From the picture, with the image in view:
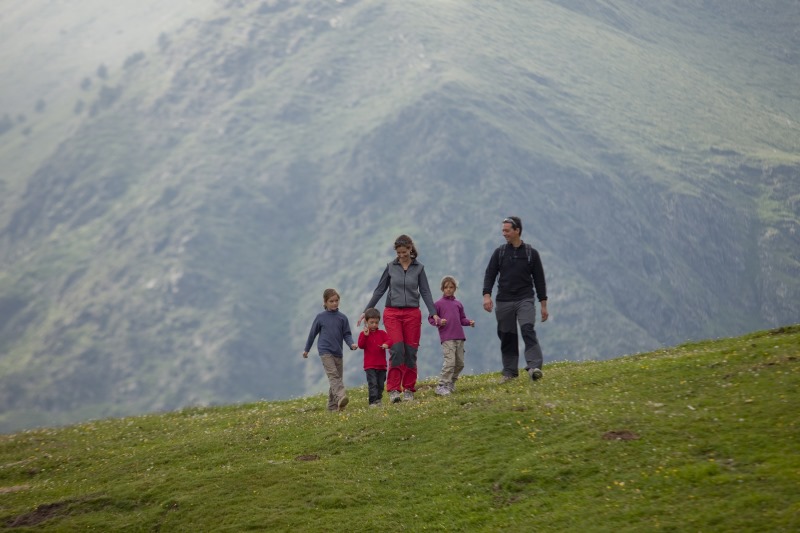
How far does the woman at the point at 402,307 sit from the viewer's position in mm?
29234

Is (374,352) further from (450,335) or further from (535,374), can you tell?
(535,374)

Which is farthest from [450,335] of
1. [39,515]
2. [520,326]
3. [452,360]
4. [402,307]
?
[39,515]

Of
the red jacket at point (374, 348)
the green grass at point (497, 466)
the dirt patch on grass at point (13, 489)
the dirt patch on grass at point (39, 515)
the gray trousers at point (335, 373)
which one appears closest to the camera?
the green grass at point (497, 466)

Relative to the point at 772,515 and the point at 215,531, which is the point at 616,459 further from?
the point at 215,531

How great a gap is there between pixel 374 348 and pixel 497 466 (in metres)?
8.98

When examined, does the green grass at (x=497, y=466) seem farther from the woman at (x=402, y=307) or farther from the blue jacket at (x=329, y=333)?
the blue jacket at (x=329, y=333)

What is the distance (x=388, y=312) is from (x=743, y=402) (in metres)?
11.0

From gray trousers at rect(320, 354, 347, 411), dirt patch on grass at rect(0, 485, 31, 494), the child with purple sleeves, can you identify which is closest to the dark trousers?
gray trousers at rect(320, 354, 347, 411)

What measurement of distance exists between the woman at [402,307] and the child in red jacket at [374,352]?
0.58 meters

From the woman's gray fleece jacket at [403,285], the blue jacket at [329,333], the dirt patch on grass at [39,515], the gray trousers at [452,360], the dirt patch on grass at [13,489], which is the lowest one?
the dirt patch on grass at [13,489]

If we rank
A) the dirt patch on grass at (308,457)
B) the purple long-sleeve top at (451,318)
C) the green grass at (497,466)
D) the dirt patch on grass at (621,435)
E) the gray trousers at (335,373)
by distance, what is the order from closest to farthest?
the green grass at (497,466), the dirt patch on grass at (621,435), the dirt patch on grass at (308,457), the purple long-sleeve top at (451,318), the gray trousers at (335,373)

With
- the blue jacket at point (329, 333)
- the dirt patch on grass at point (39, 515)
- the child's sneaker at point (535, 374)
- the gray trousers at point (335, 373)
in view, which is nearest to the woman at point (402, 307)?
the blue jacket at point (329, 333)

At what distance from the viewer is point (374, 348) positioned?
99.7 ft

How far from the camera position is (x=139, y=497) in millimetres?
23656
